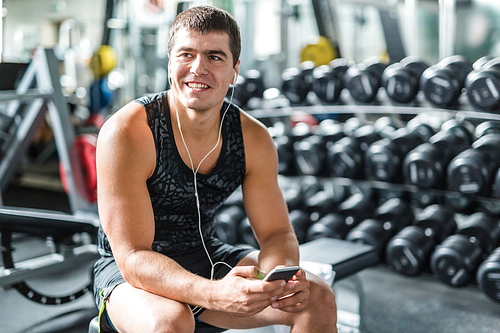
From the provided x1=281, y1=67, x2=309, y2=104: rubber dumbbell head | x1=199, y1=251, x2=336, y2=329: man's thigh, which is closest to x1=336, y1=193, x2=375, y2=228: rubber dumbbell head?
x1=281, y1=67, x2=309, y2=104: rubber dumbbell head

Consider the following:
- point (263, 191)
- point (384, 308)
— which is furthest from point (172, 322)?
point (384, 308)

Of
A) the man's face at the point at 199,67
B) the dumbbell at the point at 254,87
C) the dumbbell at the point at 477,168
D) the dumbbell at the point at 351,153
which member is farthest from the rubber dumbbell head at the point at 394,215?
the man's face at the point at 199,67

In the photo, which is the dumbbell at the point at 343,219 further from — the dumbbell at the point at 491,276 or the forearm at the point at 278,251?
the forearm at the point at 278,251

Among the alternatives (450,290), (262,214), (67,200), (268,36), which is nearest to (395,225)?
(450,290)

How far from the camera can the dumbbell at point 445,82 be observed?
2402mm

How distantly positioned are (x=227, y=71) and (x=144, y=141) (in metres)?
0.30

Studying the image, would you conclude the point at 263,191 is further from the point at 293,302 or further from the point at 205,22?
the point at 205,22

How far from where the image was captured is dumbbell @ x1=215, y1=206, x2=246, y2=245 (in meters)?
3.01

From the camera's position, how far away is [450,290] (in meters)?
2.49

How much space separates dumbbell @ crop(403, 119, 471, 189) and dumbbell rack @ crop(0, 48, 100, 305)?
1662 mm

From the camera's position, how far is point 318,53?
13.2 ft

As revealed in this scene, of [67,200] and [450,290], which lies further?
[67,200]

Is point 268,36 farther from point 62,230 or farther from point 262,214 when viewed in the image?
point 262,214

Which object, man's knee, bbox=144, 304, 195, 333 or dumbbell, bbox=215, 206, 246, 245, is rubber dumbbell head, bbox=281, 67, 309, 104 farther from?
man's knee, bbox=144, 304, 195, 333
